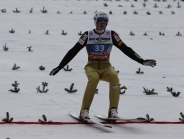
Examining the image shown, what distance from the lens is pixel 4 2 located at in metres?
31.2

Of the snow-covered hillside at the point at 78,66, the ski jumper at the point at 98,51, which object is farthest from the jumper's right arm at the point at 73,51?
the snow-covered hillside at the point at 78,66

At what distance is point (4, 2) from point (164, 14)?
25.4ft

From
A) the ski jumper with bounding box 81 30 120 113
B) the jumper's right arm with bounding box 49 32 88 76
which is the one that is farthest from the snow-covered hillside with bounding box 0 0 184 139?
the jumper's right arm with bounding box 49 32 88 76

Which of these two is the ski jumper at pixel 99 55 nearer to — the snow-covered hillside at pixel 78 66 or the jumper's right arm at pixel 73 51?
the jumper's right arm at pixel 73 51

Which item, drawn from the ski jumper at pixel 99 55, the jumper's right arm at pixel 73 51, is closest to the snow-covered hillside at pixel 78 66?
the ski jumper at pixel 99 55

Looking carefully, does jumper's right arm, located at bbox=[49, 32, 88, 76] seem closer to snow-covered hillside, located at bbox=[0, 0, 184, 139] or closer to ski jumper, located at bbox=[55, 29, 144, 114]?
ski jumper, located at bbox=[55, 29, 144, 114]

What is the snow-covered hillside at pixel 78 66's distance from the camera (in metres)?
8.27

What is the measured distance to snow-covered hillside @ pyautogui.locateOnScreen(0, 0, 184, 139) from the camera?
8.27 metres

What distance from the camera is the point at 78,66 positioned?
15.7m

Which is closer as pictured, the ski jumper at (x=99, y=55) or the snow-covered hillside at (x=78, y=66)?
the snow-covered hillside at (x=78, y=66)

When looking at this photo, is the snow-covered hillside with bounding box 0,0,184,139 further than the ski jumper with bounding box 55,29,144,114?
No

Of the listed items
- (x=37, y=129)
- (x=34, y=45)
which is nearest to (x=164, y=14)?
(x=34, y=45)

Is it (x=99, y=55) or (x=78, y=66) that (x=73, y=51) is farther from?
(x=78, y=66)

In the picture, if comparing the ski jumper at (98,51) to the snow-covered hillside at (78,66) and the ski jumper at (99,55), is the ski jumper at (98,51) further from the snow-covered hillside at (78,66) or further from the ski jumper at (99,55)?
the snow-covered hillside at (78,66)
